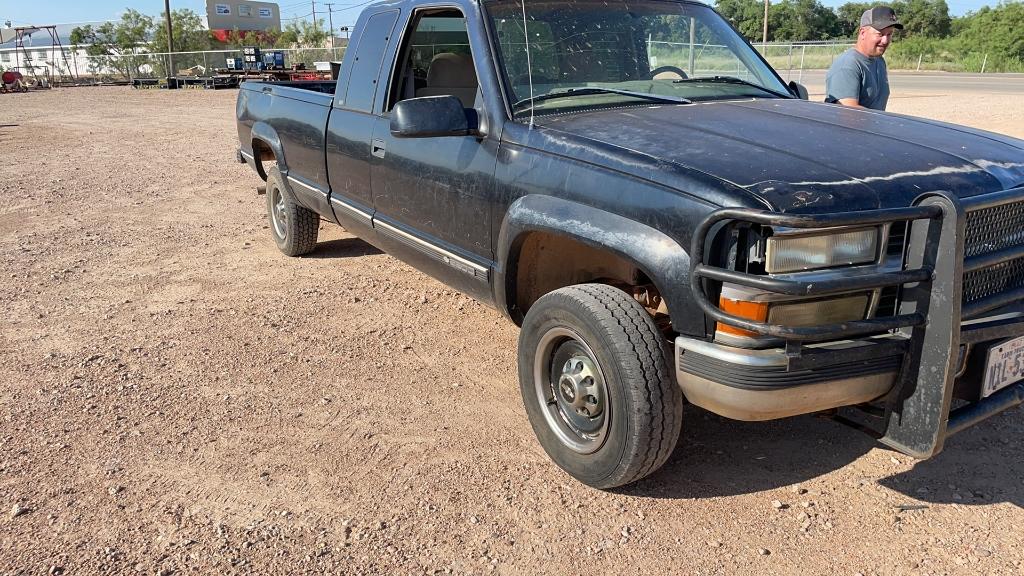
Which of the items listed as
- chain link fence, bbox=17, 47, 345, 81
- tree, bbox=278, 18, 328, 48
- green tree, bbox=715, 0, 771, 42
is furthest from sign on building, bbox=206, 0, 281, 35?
green tree, bbox=715, 0, 771, 42

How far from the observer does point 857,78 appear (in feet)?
18.4

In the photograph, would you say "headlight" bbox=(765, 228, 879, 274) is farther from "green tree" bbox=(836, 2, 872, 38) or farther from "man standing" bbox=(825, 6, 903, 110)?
"green tree" bbox=(836, 2, 872, 38)

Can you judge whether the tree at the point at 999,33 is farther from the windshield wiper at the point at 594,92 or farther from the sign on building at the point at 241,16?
the sign on building at the point at 241,16

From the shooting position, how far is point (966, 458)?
3.31 m

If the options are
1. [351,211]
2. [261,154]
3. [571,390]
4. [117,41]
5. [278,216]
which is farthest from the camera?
[117,41]

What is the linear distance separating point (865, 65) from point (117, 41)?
2143 inches

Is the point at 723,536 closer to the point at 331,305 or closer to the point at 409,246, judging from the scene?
the point at 409,246

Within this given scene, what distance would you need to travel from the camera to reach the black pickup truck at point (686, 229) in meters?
2.44

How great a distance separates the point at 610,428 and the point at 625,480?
0.20 meters

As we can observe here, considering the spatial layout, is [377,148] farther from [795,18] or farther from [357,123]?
[795,18]

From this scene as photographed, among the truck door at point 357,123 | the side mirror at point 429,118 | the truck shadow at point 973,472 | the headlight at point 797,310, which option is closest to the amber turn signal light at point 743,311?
the headlight at point 797,310

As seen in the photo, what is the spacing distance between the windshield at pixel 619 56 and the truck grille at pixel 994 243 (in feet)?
4.65

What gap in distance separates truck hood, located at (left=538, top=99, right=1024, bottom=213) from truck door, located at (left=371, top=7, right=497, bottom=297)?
516 mm

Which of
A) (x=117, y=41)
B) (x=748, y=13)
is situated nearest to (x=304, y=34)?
(x=117, y=41)
